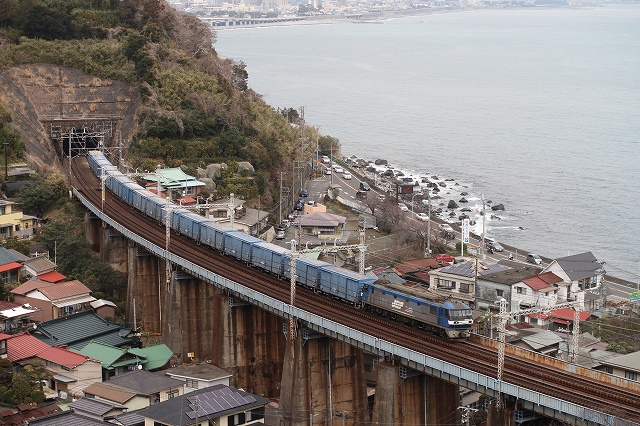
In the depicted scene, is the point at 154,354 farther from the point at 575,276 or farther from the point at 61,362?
the point at 575,276

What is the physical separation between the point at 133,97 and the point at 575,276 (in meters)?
39.5

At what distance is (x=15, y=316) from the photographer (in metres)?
47.2

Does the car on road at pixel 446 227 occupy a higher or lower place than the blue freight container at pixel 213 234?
lower

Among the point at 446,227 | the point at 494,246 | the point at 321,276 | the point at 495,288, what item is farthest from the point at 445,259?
the point at 321,276

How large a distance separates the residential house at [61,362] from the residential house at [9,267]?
878 centimetres

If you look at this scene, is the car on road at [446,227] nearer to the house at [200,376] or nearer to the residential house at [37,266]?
the residential house at [37,266]

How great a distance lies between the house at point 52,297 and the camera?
5016 centimetres

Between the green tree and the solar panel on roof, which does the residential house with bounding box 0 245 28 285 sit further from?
the solar panel on roof

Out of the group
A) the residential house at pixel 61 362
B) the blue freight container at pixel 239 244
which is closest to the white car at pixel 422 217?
the blue freight container at pixel 239 244

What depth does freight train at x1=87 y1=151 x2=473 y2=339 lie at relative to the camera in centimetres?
3575

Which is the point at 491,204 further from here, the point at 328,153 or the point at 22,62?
the point at 22,62

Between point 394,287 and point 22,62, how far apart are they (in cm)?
4850

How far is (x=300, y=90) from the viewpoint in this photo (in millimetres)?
160000

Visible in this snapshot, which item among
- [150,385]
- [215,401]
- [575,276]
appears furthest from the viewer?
[575,276]
